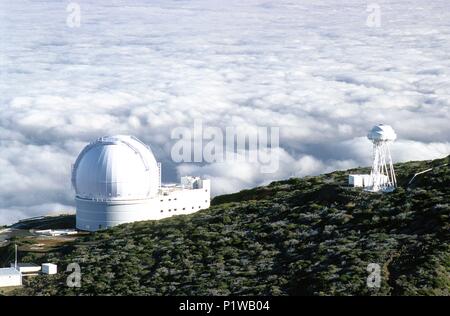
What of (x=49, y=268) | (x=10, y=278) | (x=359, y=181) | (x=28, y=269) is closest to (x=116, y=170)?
(x=28, y=269)

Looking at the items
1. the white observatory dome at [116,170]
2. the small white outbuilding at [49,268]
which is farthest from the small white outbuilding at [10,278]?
the white observatory dome at [116,170]

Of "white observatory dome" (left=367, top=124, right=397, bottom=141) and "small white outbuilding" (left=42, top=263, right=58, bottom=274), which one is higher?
"white observatory dome" (left=367, top=124, right=397, bottom=141)

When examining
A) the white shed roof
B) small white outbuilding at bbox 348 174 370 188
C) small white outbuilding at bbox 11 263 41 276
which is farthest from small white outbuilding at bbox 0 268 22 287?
small white outbuilding at bbox 348 174 370 188

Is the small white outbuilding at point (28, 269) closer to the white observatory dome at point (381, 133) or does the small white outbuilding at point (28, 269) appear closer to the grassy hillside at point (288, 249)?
the grassy hillside at point (288, 249)

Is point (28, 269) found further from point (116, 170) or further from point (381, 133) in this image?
point (381, 133)

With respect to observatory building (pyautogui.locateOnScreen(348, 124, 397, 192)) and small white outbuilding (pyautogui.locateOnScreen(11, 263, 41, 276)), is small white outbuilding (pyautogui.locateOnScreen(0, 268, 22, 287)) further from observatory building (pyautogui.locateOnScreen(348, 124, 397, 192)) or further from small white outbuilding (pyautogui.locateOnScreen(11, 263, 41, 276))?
observatory building (pyautogui.locateOnScreen(348, 124, 397, 192))
